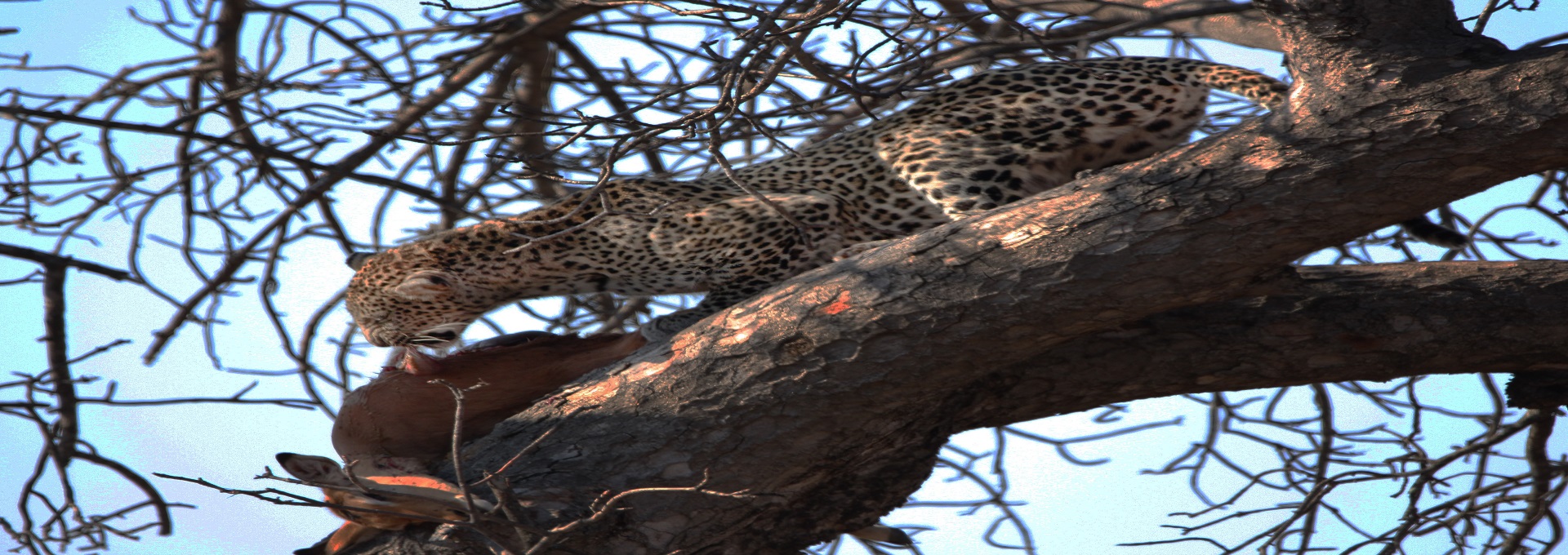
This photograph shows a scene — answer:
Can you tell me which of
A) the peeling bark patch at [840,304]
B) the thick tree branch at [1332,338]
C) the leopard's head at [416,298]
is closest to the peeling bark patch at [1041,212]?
the peeling bark patch at [840,304]

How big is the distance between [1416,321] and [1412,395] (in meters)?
1.63

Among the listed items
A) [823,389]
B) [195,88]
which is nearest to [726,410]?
[823,389]

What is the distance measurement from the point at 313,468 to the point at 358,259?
2.08 metres

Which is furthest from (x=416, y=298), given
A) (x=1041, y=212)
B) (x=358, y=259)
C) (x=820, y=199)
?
(x=1041, y=212)

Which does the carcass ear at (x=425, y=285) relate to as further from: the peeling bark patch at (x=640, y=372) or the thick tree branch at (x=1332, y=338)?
the thick tree branch at (x=1332, y=338)

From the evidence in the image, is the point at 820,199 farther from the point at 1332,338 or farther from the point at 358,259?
the point at 358,259

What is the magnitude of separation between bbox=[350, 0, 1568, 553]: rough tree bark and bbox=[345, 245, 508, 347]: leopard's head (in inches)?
58.8

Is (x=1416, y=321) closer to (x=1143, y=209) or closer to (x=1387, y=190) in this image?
(x=1387, y=190)

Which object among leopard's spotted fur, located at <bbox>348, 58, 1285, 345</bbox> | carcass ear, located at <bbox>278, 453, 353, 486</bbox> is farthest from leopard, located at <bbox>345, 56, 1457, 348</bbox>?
carcass ear, located at <bbox>278, 453, 353, 486</bbox>

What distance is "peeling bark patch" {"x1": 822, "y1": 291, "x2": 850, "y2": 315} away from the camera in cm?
274

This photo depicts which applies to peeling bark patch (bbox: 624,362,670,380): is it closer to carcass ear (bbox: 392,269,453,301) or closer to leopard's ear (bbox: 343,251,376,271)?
carcass ear (bbox: 392,269,453,301)

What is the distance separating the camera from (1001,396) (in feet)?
10.5

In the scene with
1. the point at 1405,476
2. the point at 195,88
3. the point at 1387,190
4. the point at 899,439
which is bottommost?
the point at 1405,476

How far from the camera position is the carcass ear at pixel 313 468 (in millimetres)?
2922
